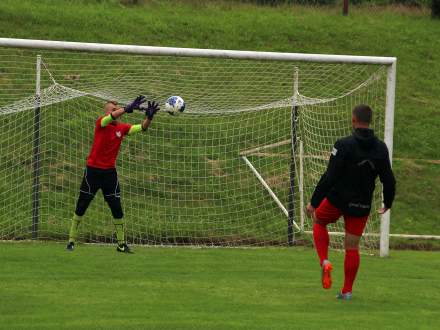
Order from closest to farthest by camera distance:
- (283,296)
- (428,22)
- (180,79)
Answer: (283,296) < (180,79) < (428,22)

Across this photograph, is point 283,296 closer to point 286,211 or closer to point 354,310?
point 354,310

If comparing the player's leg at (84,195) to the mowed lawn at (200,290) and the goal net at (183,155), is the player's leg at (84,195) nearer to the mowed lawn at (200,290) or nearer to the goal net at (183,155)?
the mowed lawn at (200,290)

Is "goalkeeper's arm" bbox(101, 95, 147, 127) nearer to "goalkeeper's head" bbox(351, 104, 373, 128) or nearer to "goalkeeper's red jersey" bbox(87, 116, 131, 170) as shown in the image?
"goalkeeper's red jersey" bbox(87, 116, 131, 170)

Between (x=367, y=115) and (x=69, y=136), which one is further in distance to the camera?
(x=69, y=136)

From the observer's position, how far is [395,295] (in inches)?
442

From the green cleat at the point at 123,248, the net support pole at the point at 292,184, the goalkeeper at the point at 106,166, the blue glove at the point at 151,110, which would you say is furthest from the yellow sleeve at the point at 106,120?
the net support pole at the point at 292,184

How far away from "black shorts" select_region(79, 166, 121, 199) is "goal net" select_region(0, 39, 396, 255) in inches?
69.4

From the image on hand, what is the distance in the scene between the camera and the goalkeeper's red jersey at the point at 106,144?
1398 centimetres

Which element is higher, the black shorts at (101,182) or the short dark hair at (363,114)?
the short dark hair at (363,114)

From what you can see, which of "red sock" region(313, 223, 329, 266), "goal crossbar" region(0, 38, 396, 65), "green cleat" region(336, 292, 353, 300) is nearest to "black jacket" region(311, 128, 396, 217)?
"red sock" region(313, 223, 329, 266)

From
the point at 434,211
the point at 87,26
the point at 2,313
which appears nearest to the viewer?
the point at 2,313

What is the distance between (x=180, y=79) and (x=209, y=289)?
320 inches

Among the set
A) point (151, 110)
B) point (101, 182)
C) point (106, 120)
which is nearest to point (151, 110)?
point (151, 110)

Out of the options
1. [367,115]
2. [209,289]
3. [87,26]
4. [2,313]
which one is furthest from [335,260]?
[87,26]
